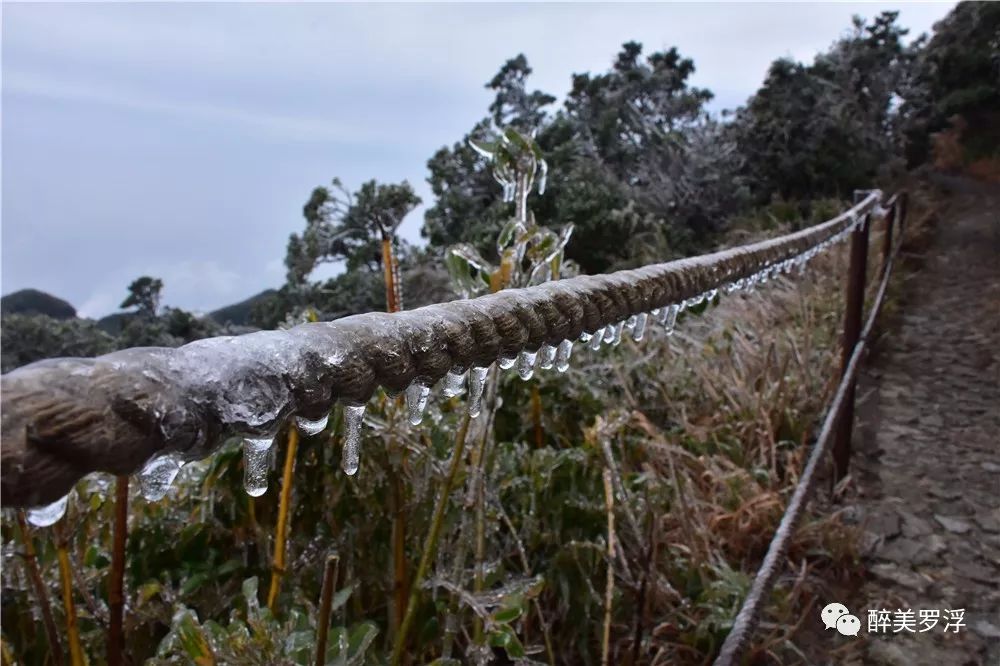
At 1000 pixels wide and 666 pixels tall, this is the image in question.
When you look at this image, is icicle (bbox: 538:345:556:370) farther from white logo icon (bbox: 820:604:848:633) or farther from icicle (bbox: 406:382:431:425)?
Answer: white logo icon (bbox: 820:604:848:633)

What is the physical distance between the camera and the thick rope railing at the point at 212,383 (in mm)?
274

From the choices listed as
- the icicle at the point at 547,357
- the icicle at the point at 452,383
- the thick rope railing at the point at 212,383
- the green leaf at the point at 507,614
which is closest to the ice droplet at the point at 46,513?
the thick rope railing at the point at 212,383

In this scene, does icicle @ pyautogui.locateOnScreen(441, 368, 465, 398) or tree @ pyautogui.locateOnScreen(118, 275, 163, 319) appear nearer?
icicle @ pyautogui.locateOnScreen(441, 368, 465, 398)

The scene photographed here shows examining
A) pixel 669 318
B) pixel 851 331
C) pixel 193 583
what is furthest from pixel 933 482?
pixel 193 583

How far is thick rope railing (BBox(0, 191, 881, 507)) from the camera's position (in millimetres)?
274

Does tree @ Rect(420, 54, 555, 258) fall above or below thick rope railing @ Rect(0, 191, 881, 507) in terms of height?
above

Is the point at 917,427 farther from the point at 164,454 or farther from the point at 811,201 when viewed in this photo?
the point at 811,201

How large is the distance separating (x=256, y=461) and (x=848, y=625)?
5.84ft

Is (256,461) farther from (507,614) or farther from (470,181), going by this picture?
(470,181)

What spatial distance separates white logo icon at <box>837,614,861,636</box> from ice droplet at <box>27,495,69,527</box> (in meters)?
1.86

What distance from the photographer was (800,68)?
33.7ft

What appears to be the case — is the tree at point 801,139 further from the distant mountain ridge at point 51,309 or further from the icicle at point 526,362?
the icicle at point 526,362

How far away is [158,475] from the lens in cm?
34

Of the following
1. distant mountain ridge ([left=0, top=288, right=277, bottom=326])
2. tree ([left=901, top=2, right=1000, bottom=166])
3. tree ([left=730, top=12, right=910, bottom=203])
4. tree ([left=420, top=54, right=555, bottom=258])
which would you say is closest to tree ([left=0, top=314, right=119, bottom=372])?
distant mountain ridge ([left=0, top=288, right=277, bottom=326])
